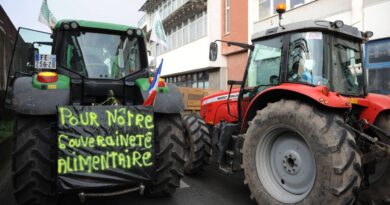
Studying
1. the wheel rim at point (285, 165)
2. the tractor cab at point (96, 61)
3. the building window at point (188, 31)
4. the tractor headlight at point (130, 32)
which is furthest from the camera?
the building window at point (188, 31)

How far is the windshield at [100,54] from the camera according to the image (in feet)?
15.4

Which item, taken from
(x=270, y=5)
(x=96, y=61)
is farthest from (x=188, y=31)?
(x=96, y=61)

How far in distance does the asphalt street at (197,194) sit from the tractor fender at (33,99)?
1218mm

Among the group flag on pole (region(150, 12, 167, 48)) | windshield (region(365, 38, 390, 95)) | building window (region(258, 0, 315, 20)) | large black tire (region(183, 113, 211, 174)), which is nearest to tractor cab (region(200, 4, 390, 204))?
large black tire (region(183, 113, 211, 174))

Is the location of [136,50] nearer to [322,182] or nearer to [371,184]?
[322,182]

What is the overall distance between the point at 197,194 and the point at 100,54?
2323 mm

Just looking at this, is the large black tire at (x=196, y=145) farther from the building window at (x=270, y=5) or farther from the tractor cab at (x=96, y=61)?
the building window at (x=270, y=5)

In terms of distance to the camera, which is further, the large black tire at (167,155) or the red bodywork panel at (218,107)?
the red bodywork panel at (218,107)

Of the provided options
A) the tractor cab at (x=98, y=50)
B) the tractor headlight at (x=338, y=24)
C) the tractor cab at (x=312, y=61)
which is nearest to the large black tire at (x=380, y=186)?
the tractor cab at (x=312, y=61)

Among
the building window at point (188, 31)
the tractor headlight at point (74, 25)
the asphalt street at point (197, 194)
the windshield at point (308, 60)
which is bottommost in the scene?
the asphalt street at point (197, 194)

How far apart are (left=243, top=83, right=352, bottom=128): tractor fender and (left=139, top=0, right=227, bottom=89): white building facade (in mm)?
14155

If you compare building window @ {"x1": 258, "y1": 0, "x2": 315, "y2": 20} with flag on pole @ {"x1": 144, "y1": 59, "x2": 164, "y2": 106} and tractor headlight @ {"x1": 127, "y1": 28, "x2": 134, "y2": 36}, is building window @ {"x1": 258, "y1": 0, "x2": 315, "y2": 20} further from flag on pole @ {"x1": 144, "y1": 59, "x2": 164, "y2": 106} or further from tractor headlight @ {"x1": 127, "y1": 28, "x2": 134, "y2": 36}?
flag on pole @ {"x1": 144, "y1": 59, "x2": 164, "y2": 106}

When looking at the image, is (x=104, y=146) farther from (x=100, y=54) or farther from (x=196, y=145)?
(x=196, y=145)

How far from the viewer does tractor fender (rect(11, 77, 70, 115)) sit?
373cm
